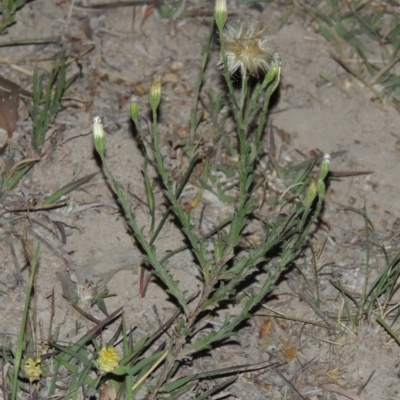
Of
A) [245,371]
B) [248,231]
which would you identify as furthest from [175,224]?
[245,371]

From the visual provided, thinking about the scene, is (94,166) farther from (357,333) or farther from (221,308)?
(357,333)

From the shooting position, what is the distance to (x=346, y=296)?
10.3 feet

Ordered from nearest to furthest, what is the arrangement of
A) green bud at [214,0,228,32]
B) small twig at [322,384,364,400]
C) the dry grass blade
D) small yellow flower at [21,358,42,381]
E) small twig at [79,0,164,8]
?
1. green bud at [214,0,228,32]
2. small yellow flower at [21,358,42,381]
3. small twig at [322,384,364,400]
4. the dry grass blade
5. small twig at [79,0,164,8]

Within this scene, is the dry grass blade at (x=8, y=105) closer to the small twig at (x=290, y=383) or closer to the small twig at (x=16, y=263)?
the small twig at (x=16, y=263)

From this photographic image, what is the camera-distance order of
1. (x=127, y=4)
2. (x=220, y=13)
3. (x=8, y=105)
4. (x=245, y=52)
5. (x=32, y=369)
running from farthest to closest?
1. (x=127, y=4)
2. (x=8, y=105)
3. (x=245, y=52)
4. (x=32, y=369)
5. (x=220, y=13)

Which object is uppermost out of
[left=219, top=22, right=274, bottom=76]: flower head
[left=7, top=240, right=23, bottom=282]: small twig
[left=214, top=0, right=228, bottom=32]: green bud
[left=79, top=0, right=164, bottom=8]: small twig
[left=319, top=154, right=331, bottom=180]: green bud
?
[left=214, top=0, right=228, bottom=32]: green bud

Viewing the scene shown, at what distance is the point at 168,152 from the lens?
3475 mm

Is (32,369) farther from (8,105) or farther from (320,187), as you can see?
(8,105)

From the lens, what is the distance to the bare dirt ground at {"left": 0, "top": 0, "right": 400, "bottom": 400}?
116 inches

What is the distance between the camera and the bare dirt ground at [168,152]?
2.96 meters

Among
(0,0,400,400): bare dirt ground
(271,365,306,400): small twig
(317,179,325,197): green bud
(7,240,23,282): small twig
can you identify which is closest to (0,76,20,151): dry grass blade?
(0,0,400,400): bare dirt ground

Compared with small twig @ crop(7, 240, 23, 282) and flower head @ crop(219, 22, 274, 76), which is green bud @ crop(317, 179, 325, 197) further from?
small twig @ crop(7, 240, 23, 282)

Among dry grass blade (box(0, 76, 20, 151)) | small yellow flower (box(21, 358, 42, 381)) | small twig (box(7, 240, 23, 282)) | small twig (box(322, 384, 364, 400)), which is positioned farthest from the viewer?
dry grass blade (box(0, 76, 20, 151))

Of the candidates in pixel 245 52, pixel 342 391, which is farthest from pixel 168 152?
pixel 342 391
